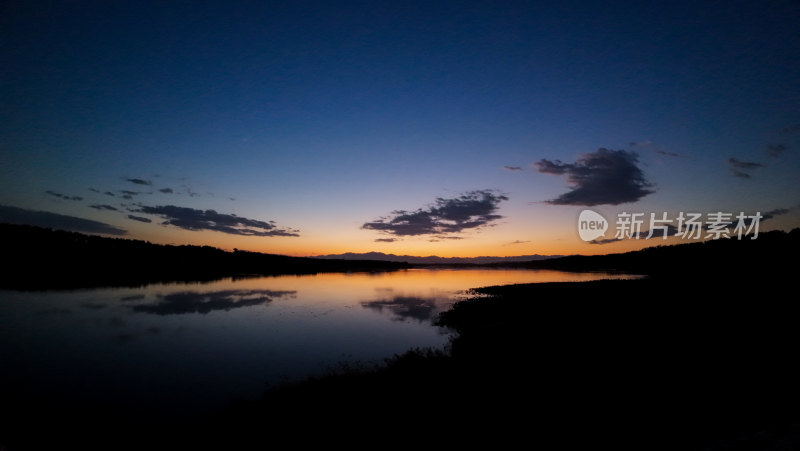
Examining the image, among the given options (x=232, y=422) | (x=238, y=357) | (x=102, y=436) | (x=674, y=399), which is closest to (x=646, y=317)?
(x=674, y=399)

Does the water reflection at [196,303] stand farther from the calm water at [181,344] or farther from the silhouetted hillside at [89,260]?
the silhouetted hillside at [89,260]

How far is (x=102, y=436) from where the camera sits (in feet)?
36.5

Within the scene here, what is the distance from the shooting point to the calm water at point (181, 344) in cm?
1536

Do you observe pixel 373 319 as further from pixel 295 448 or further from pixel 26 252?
pixel 26 252

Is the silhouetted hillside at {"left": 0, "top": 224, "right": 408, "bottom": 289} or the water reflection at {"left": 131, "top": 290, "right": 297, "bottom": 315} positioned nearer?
the water reflection at {"left": 131, "top": 290, "right": 297, "bottom": 315}

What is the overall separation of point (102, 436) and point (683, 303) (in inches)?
1618

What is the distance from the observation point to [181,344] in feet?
75.6

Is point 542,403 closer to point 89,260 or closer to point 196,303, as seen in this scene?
point 196,303

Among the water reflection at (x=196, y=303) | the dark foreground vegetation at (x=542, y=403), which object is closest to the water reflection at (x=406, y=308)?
the water reflection at (x=196, y=303)

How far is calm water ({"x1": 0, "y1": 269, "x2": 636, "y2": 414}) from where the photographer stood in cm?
1536

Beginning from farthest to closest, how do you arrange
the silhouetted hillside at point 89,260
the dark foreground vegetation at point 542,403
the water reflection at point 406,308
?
the silhouetted hillside at point 89,260
the water reflection at point 406,308
the dark foreground vegetation at point 542,403

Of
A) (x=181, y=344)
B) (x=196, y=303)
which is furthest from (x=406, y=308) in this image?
(x=196, y=303)

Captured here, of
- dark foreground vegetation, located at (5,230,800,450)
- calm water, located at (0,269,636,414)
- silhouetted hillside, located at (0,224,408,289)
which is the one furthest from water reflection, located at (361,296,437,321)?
silhouetted hillside, located at (0,224,408,289)

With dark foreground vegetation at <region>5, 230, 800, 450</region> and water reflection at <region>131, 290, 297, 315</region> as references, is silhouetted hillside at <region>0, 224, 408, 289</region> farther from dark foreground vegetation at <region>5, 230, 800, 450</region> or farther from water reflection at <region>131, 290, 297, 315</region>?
dark foreground vegetation at <region>5, 230, 800, 450</region>
